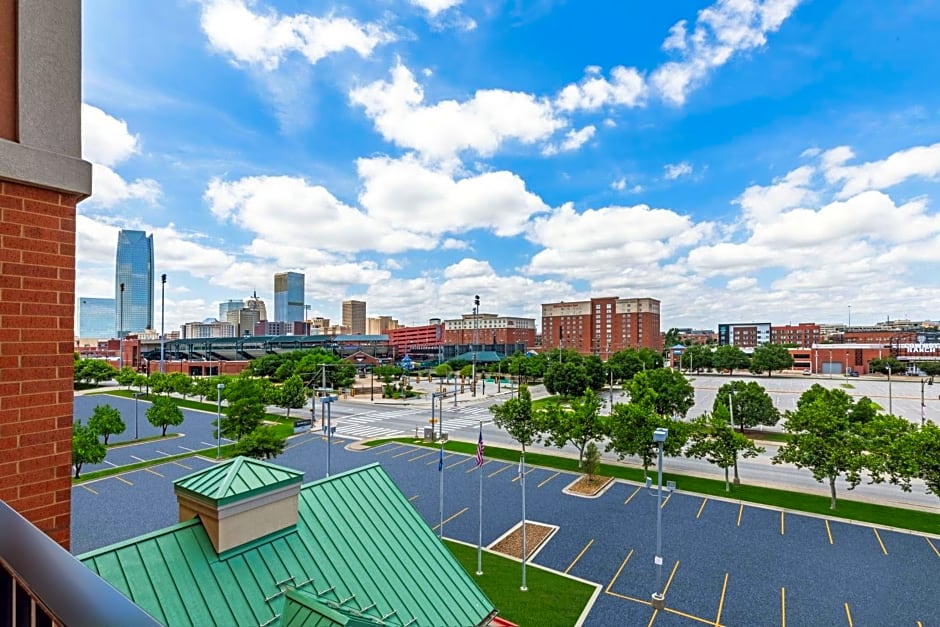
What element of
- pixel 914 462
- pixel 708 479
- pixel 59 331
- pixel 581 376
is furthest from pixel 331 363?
pixel 59 331

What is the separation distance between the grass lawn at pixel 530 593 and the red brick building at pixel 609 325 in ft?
346

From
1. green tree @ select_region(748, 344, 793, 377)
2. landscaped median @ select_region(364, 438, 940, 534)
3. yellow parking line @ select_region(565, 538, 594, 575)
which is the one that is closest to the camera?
yellow parking line @ select_region(565, 538, 594, 575)

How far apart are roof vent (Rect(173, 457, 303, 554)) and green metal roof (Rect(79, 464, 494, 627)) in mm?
214

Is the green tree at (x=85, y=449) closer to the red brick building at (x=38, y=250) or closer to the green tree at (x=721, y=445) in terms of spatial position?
the red brick building at (x=38, y=250)

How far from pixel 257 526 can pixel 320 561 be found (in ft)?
4.36

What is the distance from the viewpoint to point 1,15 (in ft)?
12.9

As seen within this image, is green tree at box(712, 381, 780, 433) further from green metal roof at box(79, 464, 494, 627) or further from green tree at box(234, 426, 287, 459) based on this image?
green metal roof at box(79, 464, 494, 627)

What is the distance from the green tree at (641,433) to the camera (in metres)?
27.2

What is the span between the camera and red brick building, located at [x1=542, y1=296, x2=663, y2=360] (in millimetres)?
122562

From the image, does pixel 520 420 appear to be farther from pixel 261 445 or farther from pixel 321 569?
pixel 321 569

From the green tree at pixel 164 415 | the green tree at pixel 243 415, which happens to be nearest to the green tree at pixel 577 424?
the green tree at pixel 243 415

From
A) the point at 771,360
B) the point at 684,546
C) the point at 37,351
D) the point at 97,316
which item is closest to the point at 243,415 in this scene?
the point at 684,546

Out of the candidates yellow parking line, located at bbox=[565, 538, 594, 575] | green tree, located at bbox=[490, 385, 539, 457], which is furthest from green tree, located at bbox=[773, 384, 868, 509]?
green tree, located at bbox=[490, 385, 539, 457]

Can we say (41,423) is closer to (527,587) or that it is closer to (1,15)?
(1,15)
